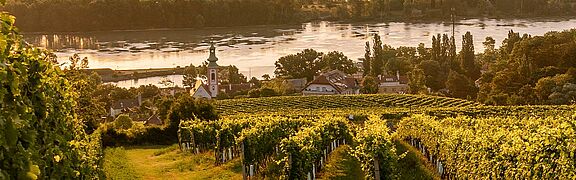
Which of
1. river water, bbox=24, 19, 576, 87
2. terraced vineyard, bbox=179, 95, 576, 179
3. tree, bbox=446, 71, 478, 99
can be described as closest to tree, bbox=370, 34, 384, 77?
river water, bbox=24, 19, 576, 87

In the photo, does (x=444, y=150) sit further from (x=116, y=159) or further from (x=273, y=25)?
(x=273, y=25)

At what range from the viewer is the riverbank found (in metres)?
70.7

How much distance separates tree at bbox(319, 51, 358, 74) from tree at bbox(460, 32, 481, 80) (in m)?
12.0

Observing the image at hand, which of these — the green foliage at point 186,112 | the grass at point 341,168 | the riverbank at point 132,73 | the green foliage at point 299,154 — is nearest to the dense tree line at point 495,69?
the riverbank at point 132,73

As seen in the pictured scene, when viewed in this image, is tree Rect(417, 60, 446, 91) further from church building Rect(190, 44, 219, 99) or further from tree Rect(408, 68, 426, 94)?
church building Rect(190, 44, 219, 99)

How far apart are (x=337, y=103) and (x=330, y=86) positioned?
19923mm

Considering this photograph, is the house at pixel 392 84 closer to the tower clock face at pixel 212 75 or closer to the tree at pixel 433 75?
the tree at pixel 433 75

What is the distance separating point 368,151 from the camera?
1204cm

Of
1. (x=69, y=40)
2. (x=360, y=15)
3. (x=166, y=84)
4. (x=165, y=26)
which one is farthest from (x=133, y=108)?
(x=360, y=15)

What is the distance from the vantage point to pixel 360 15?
126625 mm

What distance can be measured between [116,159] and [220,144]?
396cm

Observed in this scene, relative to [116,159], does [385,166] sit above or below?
above

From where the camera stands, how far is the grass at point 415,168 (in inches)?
579

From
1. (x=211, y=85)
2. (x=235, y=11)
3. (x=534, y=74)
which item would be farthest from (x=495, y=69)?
(x=235, y=11)
